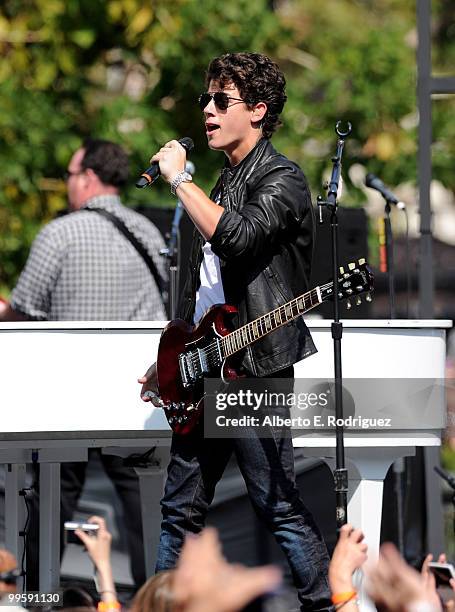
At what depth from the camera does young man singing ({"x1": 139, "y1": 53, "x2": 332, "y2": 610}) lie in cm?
448

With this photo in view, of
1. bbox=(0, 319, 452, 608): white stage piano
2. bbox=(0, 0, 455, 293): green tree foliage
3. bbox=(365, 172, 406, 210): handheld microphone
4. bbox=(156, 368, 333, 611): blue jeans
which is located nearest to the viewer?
bbox=(156, 368, 333, 611): blue jeans

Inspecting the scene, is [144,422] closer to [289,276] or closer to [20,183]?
[289,276]

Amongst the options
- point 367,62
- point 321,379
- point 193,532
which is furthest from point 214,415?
point 367,62

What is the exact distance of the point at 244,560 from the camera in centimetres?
740

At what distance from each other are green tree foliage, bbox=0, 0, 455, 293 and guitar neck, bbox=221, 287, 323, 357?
575 centimetres

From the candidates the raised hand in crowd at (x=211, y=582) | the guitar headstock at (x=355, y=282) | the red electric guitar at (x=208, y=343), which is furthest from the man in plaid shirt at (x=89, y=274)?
the raised hand in crowd at (x=211, y=582)

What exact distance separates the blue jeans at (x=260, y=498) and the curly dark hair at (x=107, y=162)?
8.02ft

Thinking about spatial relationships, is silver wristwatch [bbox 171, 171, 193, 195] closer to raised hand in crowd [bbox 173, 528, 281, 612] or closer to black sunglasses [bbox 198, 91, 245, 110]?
black sunglasses [bbox 198, 91, 245, 110]

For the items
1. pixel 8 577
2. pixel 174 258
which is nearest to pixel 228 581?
pixel 8 577

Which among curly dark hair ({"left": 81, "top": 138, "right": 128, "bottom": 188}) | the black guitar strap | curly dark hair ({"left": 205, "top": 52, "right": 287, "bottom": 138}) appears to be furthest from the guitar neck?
curly dark hair ({"left": 81, "top": 138, "right": 128, "bottom": 188})

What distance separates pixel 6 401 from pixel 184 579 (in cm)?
256

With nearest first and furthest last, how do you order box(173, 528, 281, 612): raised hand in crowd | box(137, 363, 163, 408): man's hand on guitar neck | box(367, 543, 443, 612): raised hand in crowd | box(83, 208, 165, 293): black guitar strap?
box(173, 528, 281, 612): raised hand in crowd < box(367, 543, 443, 612): raised hand in crowd < box(137, 363, 163, 408): man's hand on guitar neck < box(83, 208, 165, 293): black guitar strap

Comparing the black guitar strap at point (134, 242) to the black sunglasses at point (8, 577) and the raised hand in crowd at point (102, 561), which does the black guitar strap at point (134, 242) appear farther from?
the raised hand in crowd at point (102, 561)

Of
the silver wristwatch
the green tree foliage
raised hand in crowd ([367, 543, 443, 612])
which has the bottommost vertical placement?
raised hand in crowd ([367, 543, 443, 612])
